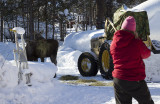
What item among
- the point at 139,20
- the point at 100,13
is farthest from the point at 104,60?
the point at 100,13

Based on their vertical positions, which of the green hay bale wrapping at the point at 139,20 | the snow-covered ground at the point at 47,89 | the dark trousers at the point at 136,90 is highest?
the green hay bale wrapping at the point at 139,20

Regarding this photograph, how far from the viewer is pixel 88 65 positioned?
10.3 meters

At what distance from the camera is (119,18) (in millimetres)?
8320

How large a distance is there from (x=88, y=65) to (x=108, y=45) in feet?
5.76

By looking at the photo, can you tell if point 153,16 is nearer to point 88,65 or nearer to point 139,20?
point 139,20

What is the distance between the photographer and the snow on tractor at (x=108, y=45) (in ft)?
27.1

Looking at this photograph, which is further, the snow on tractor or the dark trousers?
the snow on tractor

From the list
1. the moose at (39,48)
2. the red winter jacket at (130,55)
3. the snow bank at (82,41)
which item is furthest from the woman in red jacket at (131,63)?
the snow bank at (82,41)

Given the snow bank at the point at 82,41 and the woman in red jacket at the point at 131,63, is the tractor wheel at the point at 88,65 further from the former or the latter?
the snow bank at the point at 82,41

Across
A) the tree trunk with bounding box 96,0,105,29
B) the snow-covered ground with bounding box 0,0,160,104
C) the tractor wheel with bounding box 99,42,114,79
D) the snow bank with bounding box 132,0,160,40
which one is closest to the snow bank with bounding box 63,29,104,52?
the tree trunk with bounding box 96,0,105,29

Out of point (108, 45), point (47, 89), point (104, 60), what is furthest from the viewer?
point (104, 60)

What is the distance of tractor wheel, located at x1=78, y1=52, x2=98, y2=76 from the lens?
10102 millimetres

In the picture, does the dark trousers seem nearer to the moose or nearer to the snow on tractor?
the snow on tractor

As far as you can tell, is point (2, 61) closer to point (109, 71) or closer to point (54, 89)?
point (54, 89)
